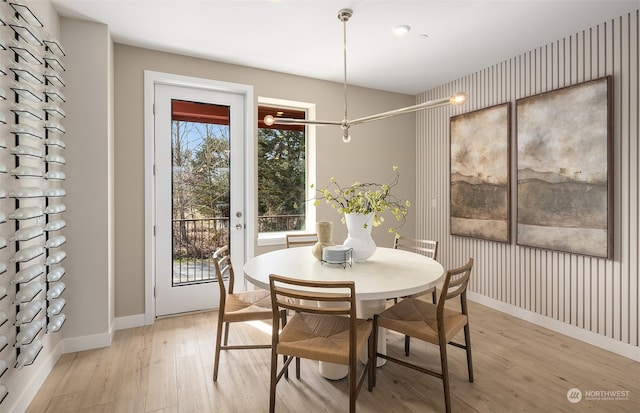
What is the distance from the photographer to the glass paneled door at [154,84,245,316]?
3.34 m

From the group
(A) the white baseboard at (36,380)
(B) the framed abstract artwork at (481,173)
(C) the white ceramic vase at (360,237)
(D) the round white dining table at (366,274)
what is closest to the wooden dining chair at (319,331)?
(D) the round white dining table at (366,274)

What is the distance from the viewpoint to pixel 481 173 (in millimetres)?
3703

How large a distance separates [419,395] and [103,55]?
3479 millimetres

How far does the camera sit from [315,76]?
3934 mm

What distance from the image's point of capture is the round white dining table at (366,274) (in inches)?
72.1

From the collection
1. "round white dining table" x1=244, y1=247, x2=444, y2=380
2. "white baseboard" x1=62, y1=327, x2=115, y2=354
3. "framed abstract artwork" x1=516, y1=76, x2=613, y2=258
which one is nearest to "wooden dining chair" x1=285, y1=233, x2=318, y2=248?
"round white dining table" x1=244, y1=247, x2=444, y2=380

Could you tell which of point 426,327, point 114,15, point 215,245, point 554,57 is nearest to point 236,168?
point 215,245

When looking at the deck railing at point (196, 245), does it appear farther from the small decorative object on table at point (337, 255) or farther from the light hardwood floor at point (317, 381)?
the small decorative object on table at point (337, 255)

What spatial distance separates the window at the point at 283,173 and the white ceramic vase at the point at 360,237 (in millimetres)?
1601

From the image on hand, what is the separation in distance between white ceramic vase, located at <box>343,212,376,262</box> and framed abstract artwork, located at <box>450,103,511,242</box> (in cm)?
191

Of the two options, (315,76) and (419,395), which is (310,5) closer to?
(315,76)

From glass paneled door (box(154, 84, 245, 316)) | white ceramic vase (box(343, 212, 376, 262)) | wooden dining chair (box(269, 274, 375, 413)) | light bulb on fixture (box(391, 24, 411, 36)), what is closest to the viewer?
wooden dining chair (box(269, 274, 375, 413))

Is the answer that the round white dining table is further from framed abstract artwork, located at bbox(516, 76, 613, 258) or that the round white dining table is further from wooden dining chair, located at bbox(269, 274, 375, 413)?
framed abstract artwork, located at bbox(516, 76, 613, 258)

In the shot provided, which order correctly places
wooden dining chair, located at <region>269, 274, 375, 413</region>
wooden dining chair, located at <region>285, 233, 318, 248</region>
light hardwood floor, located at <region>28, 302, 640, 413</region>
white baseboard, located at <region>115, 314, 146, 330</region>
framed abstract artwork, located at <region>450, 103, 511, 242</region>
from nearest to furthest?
1. wooden dining chair, located at <region>269, 274, 375, 413</region>
2. light hardwood floor, located at <region>28, 302, 640, 413</region>
3. white baseboard, located at <region>115, 314, 146, 330</region>
4. wooden dining chair, located at <region>285, 233, 318, 248</region>
5. framed abstract artwork, located at <region>450, 103, 511, 242</region>
